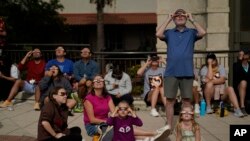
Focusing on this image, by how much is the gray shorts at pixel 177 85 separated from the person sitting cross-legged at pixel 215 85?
220 centimetres

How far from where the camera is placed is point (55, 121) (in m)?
7.04

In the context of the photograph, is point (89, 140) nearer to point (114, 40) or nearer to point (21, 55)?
point (21, 55)

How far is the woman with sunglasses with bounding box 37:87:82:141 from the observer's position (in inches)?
272

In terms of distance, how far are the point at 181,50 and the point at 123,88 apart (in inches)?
98.9

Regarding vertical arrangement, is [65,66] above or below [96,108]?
above

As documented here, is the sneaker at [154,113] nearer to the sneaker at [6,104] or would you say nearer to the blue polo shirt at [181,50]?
the blue polo shirt at [181,50]

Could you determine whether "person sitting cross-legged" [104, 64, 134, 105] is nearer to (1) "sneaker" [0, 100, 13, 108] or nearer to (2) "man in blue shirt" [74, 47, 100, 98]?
(2) "man in blue shirt" [74, 47, 100, 98]

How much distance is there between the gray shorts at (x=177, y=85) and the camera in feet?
26.2

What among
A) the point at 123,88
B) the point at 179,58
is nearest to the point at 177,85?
the point at 179,58

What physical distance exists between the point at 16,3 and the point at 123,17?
40.4 ft

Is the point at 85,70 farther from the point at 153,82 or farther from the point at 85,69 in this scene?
the point at 153,82

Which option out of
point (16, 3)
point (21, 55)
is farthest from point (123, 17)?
point (21, 55)

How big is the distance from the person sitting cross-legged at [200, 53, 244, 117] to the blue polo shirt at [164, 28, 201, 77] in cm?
228

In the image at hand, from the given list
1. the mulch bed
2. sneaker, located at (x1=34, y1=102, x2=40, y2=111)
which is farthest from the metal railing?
the mulch bed
